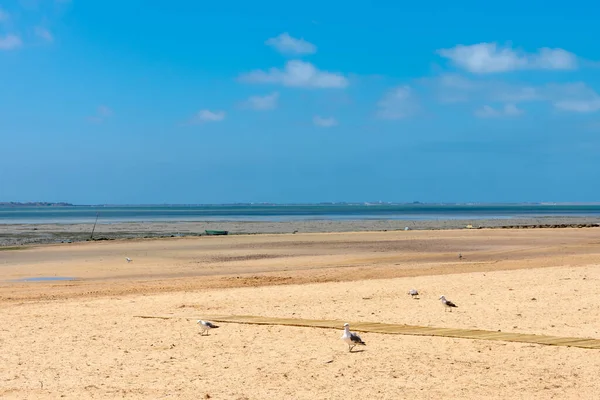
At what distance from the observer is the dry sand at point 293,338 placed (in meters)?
10.0

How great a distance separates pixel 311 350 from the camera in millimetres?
11984

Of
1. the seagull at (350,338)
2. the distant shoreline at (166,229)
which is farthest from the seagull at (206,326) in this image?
the distant shoreline at (166,229)

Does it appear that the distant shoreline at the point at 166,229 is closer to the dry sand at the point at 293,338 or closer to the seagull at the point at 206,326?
the dry sand at the point at 293,338

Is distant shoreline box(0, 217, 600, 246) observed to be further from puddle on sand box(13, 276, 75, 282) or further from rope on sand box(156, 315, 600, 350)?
rope on sand box(156, 315, 600, 350)

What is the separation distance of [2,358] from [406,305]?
8.49 m

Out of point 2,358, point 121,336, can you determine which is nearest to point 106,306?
point 121,336

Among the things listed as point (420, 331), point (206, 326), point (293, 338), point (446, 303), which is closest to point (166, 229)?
point (446, 303)

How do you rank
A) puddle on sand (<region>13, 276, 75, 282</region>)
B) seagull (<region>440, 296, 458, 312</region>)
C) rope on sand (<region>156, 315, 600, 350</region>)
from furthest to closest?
puddle on sand (<region>13, 276, 75, 282</region>), seagull (<region>440, 296, 458, 312</region>), rope on sand (<region>156, 315, 600, 350</region>)

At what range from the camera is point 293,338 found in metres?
12.9

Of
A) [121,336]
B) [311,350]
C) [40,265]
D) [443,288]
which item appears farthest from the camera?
[40,265]

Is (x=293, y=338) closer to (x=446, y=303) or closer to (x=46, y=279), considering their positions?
(x=446, y=303)

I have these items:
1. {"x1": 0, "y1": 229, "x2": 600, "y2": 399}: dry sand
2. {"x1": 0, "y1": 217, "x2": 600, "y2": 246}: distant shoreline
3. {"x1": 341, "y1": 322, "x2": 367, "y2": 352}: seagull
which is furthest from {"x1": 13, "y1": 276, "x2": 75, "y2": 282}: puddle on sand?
{"x1": 0, "y1": 217, "x2": 600, "y2": 246}: distant shoreline

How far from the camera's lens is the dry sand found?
10.0 m

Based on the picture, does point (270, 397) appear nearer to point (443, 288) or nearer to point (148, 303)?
point (148, 303)
